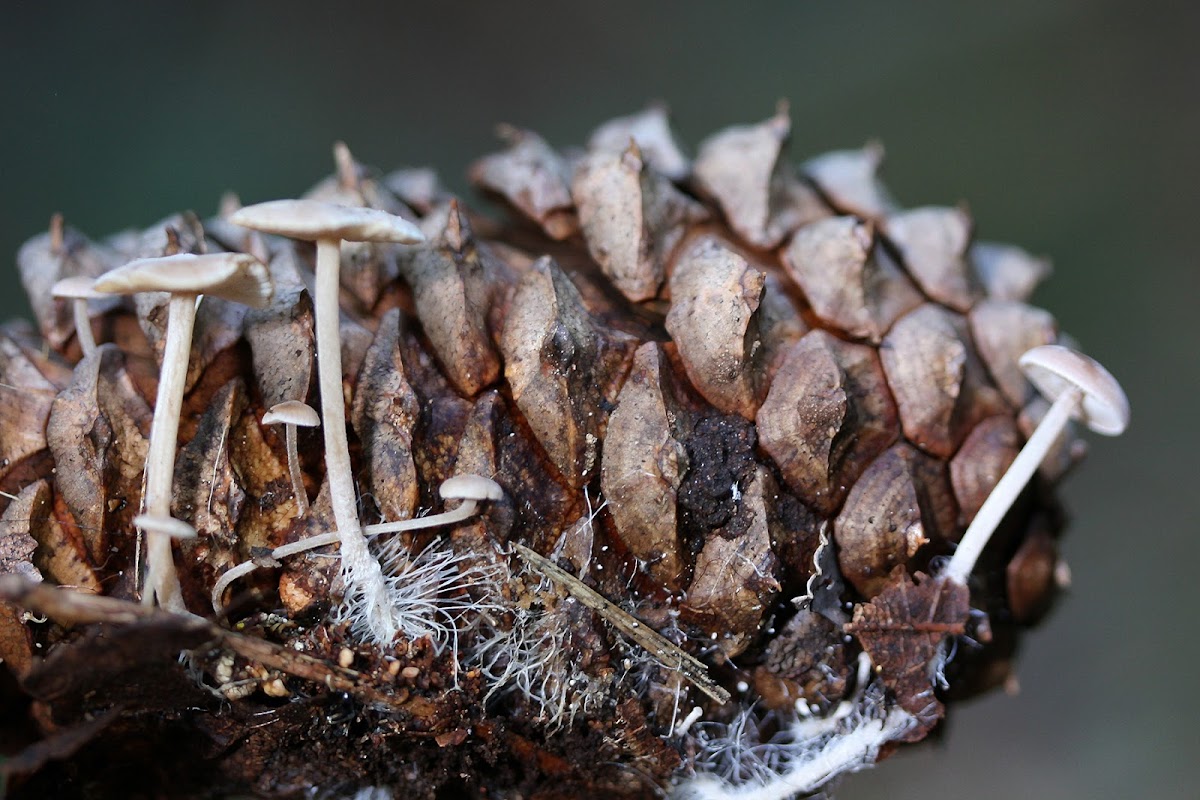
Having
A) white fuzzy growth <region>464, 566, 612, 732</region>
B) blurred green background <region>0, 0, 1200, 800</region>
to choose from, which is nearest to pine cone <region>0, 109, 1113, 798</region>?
white fuzzy growth <region>464, 566, 612, 732</region>

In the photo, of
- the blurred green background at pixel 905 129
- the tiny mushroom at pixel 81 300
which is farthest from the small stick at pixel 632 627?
the blurred green background at pixel 905 129

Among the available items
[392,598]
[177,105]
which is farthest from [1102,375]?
[177,105]

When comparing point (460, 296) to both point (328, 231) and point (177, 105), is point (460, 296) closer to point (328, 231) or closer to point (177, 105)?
point (328, 231)

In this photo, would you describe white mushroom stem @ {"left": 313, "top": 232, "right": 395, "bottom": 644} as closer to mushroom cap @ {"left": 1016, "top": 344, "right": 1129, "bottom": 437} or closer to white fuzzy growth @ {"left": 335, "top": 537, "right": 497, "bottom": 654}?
white fuzzy growth @ {"left": 335, "top": 537, "right": 497, "bottom": 654}

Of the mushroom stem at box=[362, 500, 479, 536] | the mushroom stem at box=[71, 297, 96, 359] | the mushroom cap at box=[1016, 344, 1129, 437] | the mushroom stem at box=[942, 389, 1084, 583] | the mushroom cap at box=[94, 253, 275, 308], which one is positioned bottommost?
the mushroom stem at box=[71, 297, 96, 359]

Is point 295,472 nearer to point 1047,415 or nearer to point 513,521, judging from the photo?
point 513,521

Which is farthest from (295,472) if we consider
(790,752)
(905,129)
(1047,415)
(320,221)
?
(905,129)
